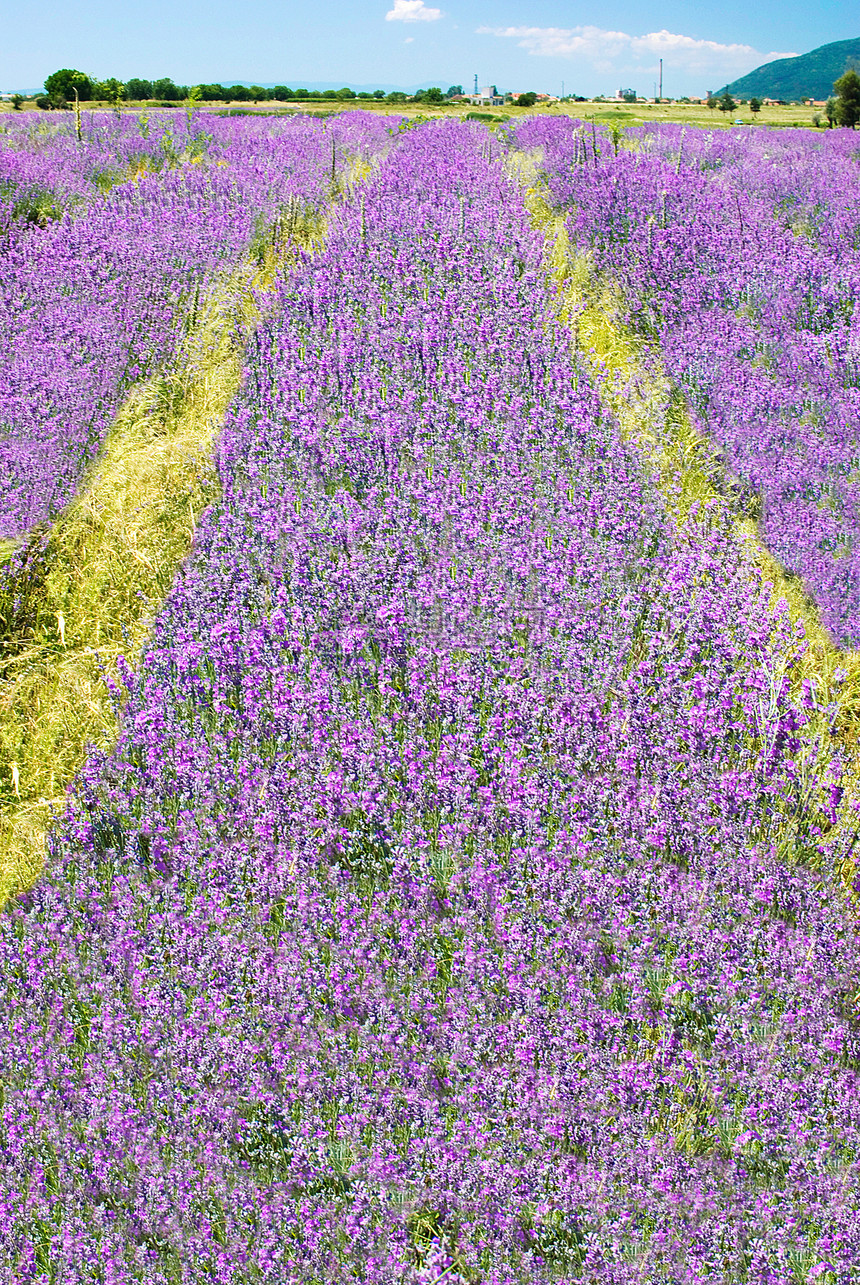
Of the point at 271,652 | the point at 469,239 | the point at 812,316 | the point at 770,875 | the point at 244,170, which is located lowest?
the point at 770,875

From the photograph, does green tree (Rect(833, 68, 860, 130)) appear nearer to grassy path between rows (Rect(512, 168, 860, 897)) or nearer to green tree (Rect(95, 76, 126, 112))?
green tree (Rect(95, 76, 126, 112))

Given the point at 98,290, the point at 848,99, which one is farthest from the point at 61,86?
the point at 98,290

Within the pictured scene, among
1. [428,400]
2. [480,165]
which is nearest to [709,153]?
[480,165]

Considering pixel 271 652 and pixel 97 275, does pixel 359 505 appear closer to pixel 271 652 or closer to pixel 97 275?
pixel 271 652

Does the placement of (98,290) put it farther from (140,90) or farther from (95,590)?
(140,90)

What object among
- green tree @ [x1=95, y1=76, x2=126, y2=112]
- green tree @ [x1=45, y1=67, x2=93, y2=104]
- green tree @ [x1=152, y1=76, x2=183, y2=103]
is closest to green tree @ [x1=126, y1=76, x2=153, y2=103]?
green tree @ [x1=152, y1=76, x2=183, y2=103]

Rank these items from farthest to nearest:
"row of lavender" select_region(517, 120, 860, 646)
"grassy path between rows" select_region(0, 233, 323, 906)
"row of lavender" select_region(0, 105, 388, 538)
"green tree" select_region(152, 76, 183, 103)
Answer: "green tree" select_region(152, 76, 183, 103) < "row of lavender" select_region(0, 105, 388, 538) < "row of lavender" select_region(517, 120, 860, 646) < "grassy path between rows" select_region(0, 233, 323, 906)
